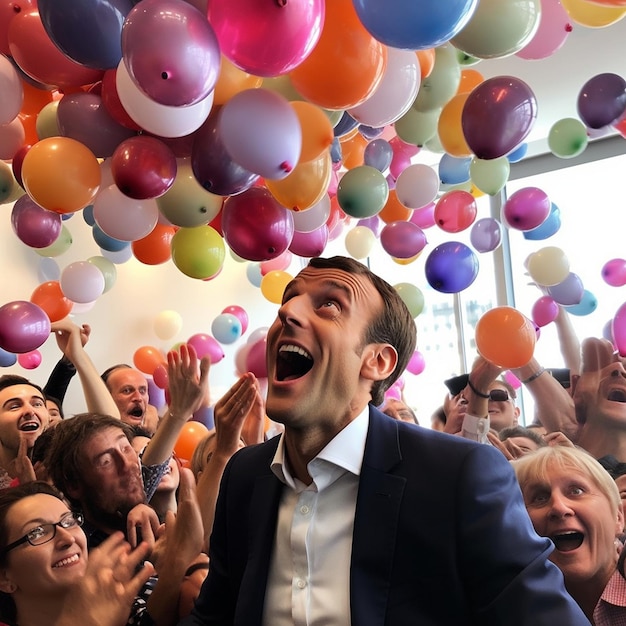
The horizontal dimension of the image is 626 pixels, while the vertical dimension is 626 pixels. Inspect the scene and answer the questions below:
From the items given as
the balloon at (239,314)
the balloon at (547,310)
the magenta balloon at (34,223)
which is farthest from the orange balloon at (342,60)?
the balloon at (239,314)

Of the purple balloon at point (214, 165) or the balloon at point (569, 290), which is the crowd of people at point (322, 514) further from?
the balloon at point (569, 290)

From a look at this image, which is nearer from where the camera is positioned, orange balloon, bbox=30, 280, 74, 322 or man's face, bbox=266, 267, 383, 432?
man's face, bbox=266, 267, 383, 432

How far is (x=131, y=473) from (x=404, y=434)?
914mm

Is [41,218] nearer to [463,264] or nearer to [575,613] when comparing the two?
[463,264]

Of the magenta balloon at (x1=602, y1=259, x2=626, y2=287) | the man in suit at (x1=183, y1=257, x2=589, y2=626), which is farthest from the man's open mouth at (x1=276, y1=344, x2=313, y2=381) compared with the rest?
the magenta balloon at (x1=602, y1=259, x2=626, y2=287)

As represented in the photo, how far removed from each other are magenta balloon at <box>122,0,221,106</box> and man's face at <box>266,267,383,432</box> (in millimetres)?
407

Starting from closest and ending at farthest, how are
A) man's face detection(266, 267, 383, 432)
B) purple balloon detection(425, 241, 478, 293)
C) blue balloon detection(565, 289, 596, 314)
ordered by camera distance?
man's face detection(266, 267, 383, 432), purple balloon detection(425, 241, 478, 293), blue balloon detection(565, 289, 596, 314)

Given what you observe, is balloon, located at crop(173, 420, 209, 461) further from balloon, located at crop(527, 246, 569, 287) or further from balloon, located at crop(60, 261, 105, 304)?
balloon, located at crop(527, 246, 569, 287)

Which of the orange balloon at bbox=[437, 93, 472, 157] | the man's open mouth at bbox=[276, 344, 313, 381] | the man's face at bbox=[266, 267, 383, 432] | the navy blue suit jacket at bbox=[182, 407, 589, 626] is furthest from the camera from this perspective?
the orange balloon at bbox=[437, 93, 472, 157]

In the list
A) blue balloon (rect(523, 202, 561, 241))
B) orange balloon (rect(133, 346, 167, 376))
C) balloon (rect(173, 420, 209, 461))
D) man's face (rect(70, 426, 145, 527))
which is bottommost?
balloon (rect(173, 420, 209, 461))

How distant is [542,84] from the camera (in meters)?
3.77

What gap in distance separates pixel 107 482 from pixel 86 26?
1034 mm

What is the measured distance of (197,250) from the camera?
2133 millimetres

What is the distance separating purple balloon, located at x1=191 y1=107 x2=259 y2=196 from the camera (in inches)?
63.2
